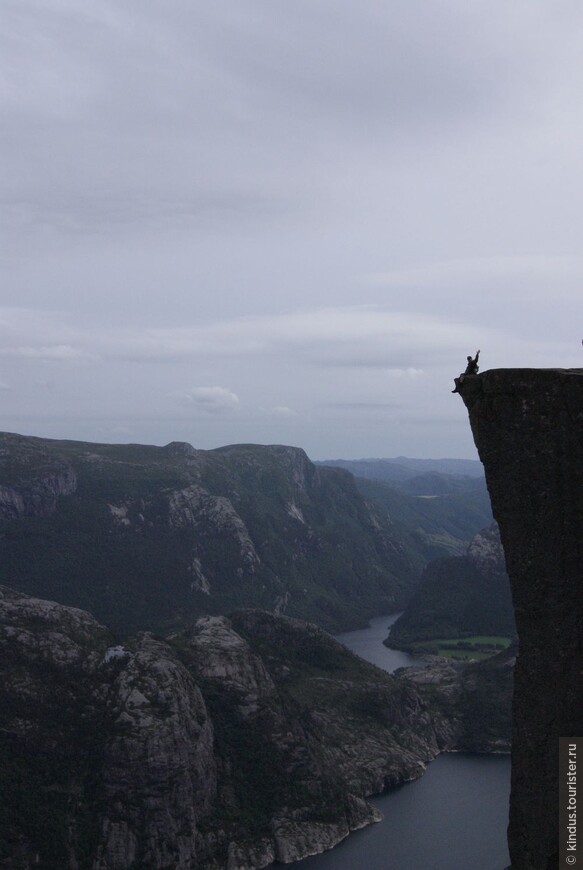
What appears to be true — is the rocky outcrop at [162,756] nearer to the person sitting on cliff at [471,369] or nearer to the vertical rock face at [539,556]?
the vertical rock face at [539,556]

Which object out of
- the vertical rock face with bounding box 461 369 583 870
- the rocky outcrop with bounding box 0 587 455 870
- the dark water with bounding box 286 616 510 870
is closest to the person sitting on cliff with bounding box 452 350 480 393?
the vertical rock face with bounding box 461 369 583 870

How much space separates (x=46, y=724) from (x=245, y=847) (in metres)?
32.6

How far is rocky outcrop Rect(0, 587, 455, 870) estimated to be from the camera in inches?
4225

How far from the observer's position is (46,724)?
115812 millimetres

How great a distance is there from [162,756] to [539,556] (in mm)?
103284

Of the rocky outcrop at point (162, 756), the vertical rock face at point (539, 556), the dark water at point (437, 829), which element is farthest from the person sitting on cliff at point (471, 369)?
the dark water at point (437, 829)

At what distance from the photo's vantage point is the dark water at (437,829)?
365 feet

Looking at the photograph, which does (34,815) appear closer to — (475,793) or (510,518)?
(475,793)

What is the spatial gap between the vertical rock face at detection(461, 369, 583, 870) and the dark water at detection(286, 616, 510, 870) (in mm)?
92778

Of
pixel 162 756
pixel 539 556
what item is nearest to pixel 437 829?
pixel 162 756

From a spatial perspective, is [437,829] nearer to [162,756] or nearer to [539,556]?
[162,756]

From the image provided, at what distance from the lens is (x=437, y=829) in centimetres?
12212

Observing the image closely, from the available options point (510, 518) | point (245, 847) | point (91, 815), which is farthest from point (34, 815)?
point (510, 518)

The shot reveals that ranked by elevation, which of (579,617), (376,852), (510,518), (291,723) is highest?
(510,518)
